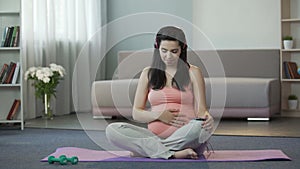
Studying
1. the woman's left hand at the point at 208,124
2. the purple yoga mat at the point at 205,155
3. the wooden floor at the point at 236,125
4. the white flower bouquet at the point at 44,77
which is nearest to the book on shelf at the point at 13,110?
the wooden floor at the point at 236,125

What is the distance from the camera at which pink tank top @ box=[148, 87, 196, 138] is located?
2902mm

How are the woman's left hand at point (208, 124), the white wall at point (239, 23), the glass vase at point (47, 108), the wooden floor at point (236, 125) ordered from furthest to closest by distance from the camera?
the white wall at point (239, 23)
the glass vase at point (47, 108)
the wooden floor at point (236, 125)
the woman's left hand at point (208, 124)

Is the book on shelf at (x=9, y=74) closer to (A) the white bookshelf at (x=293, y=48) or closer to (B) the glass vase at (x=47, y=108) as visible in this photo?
(B) the glass vase at (x=47, y=108)

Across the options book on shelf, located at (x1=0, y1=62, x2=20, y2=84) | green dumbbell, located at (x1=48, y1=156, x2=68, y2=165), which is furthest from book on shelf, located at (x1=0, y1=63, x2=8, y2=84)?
green dumbbell, located at (x1=48, y1=156, x2=68, y2=165)

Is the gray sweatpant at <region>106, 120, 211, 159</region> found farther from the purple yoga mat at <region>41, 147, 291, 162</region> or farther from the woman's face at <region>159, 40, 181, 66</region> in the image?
the woman's face at <region>159, 40, 181, 66</region>

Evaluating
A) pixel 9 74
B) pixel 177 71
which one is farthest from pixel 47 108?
pixel 177 71

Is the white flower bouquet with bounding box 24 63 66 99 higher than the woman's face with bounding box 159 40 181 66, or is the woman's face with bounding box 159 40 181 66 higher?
the woman's face with bounding box 159 40 181 66

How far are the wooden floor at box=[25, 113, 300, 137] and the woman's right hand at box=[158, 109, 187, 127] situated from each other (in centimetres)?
131

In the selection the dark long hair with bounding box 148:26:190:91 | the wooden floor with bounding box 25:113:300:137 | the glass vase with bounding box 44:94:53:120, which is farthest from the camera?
the glass vase with bounding box 44:94:53:120

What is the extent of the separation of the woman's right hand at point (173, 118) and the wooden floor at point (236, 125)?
4.30ft

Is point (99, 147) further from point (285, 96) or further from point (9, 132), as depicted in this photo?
point (285, 96)

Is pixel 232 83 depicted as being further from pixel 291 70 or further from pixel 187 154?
pixel 187 154

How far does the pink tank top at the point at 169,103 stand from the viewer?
2902 mm

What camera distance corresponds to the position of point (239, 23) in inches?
243
